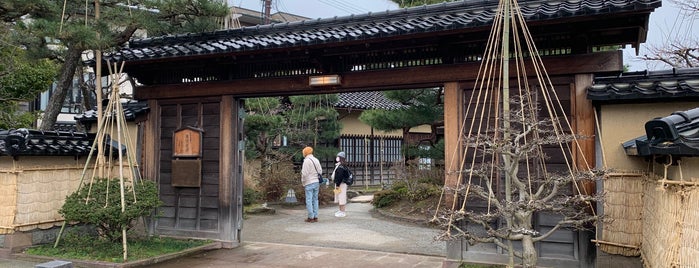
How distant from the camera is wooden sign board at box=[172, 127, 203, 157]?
9.12 metres

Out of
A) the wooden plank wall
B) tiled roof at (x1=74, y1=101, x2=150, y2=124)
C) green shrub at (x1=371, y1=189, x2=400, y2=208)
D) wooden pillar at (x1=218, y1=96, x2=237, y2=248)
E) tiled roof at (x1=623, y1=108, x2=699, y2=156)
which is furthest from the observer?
green shrub at (x1=371, y1=189, x2=400, y2=208)

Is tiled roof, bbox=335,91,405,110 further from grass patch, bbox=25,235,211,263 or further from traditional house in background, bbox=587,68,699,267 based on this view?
traditional house in background, bbox=587,68,699,267

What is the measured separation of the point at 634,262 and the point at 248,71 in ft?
21.9

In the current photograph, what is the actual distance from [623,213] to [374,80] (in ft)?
13.0

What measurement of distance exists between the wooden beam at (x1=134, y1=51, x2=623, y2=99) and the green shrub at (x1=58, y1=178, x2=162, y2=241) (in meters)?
2.11

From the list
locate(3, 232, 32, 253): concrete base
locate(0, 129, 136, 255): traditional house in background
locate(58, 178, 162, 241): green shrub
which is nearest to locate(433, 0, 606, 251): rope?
locate(58, 178, 162, 241): green shrub

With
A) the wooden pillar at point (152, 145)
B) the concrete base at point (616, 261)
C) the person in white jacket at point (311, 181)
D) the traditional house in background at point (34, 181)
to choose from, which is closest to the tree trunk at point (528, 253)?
the concrete base at point (616, 261)

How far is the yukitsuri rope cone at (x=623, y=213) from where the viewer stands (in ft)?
19.8

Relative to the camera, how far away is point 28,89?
40.0ft

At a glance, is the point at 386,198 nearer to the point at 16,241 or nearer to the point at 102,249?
the point at 102,249

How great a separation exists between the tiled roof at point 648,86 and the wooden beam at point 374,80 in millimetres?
253

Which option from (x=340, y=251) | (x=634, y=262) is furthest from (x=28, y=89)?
(x=634, y=262)

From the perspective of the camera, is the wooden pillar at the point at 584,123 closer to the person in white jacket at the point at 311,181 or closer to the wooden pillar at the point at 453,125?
the wooden pillar at the point at 453,125

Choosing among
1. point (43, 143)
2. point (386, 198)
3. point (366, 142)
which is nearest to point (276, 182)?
point (386, 198)
